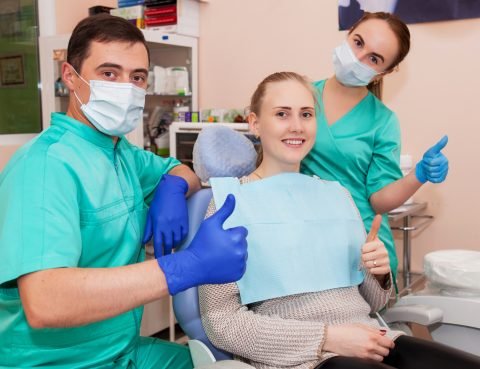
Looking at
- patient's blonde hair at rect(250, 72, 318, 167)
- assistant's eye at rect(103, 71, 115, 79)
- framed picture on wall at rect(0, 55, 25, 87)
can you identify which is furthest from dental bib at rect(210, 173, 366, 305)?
framed picture on wall at rect(0, 55, 25, 87)

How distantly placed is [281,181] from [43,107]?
2.09 m

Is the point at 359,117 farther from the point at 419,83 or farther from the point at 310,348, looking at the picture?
the point at 419,83

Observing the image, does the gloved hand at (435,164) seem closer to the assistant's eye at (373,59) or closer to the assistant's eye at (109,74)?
the assistant's eye at (373,59)

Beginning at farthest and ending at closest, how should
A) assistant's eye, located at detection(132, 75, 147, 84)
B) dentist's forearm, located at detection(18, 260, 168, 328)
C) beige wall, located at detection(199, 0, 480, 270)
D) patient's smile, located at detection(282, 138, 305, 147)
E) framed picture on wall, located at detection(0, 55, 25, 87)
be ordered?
1. framed picture on wall, located at detection(0, 55, 25, 87)
2. beige wall, located at detection(199, 0, 480, 270)
3. patient's smile, located at detection(282, 138, 305, 147)
4. assistant's eye, located at detection(132, 75, 147, 84)
5. dentist's forearm, located at detection(18, 260, 168, 328)

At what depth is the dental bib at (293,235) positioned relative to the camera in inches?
53.4

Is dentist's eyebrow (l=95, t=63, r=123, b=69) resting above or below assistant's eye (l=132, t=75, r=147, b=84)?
above

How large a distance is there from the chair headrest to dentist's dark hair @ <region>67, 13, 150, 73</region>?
14.1 inches

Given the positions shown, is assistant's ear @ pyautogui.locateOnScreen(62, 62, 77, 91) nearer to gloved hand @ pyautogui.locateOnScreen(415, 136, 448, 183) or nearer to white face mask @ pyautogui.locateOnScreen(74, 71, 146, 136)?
white face mask @ pyautogui.locateOnScreen(74, 71, 146, 136)

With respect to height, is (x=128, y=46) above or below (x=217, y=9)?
below

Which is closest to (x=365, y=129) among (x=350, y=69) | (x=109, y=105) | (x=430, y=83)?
(x=350, y=69)

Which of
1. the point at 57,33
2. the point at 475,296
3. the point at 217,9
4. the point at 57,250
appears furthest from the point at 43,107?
the point at 475,296

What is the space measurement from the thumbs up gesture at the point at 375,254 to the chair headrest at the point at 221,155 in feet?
1.41

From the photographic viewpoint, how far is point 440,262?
1508mm

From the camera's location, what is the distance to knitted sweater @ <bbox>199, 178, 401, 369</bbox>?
4.05 ft
